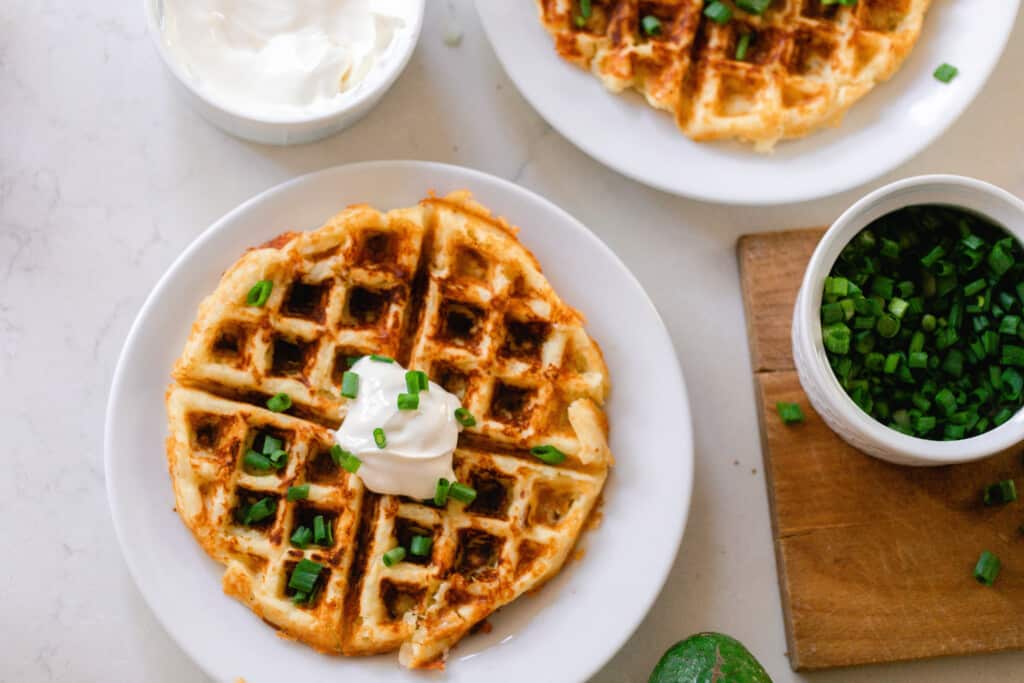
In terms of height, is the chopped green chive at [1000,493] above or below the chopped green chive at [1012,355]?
below

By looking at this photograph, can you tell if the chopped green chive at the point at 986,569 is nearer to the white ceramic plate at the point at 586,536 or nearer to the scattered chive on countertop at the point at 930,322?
the scattered chive on countertop at the point at 930,322

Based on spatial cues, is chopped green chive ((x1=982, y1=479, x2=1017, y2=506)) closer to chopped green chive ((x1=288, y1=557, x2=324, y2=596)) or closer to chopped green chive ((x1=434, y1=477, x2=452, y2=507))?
chopped green chive ((x1=434, y1=477, x2=452, y2=507))

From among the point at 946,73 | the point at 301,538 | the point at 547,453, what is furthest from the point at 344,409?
the point at 946,73

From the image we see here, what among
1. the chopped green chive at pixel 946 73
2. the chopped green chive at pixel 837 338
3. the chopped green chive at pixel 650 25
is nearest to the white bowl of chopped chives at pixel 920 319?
the chopped green chive at pixel 837 338

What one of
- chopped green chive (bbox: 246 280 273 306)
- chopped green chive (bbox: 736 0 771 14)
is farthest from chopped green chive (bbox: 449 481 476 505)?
chopped green chive (bbox: 736 0 771 14)

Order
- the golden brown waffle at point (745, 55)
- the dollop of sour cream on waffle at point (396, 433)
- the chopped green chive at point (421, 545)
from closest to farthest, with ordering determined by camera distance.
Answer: the dollop of sour cream on waffle at point (396, 433)
the chopped green chive at point (421, 545)
the golden brown waffle at point (745, 55)

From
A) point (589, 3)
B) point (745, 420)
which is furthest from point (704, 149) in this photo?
point (745, 420)

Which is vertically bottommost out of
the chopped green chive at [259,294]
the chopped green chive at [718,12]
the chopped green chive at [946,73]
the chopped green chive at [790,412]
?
the chopped green chive at [790,412]

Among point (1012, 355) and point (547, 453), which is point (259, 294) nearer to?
point (547, 453)
